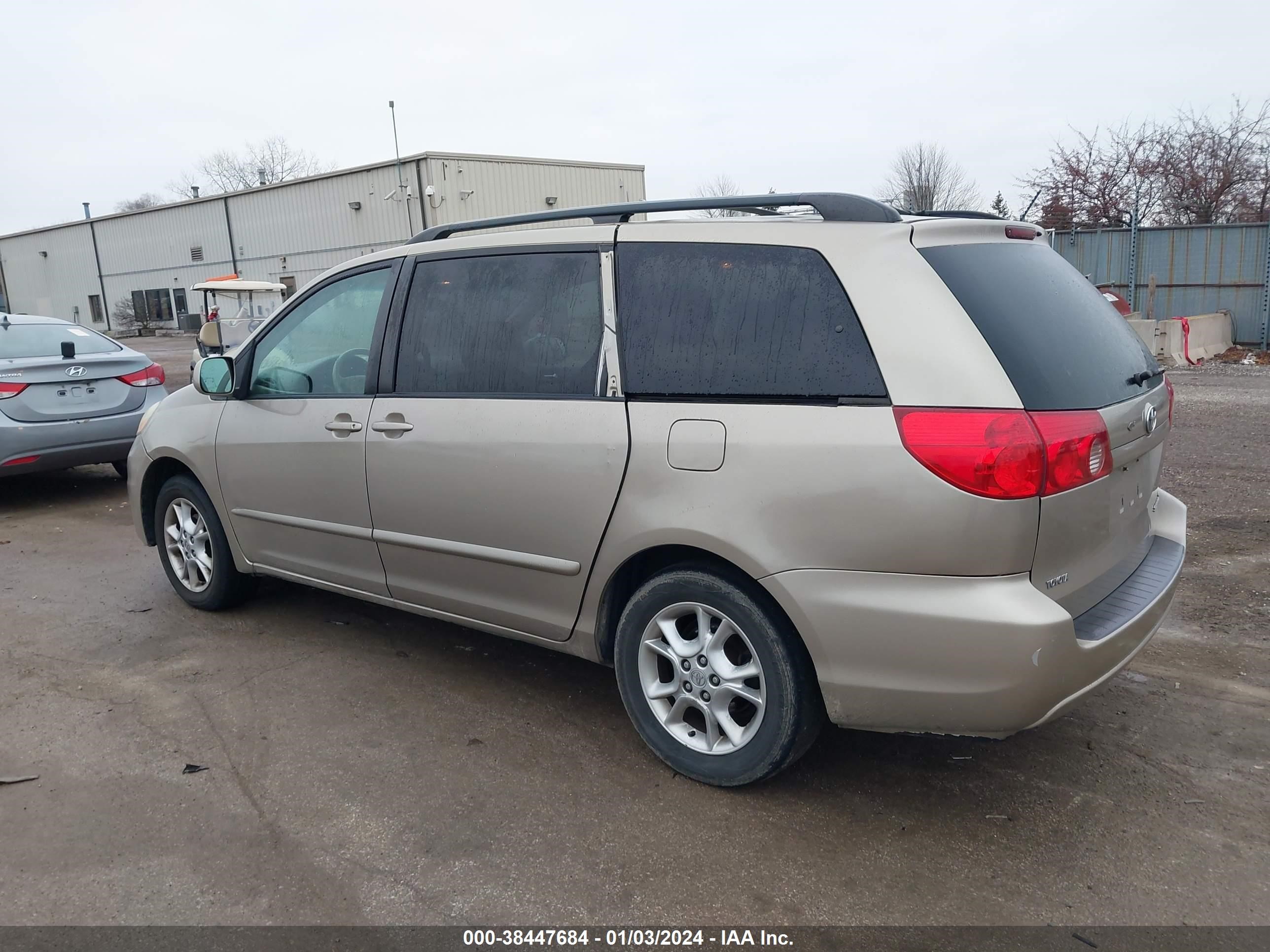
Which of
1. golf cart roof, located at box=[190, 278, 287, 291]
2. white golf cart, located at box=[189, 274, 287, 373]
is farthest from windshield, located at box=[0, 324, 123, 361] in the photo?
golf cart roof, located at box=[190, 278, 287, 291]

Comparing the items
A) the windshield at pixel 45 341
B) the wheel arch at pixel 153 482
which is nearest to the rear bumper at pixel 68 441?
the windshield at pixel 45 341

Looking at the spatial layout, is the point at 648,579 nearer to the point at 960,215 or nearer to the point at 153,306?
the point at 960,215

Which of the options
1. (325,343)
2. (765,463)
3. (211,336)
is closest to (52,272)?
(211,336)

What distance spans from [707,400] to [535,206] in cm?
2558

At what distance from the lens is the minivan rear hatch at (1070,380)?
2.64 meters

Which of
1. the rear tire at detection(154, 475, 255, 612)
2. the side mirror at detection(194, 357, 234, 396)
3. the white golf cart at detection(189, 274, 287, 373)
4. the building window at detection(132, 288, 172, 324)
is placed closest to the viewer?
the side mirror at detection(194, 357, 234, 396)

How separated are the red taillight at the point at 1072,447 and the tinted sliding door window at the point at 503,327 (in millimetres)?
1442

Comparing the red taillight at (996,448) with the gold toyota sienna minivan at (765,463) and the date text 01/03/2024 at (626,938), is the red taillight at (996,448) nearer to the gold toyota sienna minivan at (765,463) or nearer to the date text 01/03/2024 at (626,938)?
the gold toyota sienna minivan at (765,463)

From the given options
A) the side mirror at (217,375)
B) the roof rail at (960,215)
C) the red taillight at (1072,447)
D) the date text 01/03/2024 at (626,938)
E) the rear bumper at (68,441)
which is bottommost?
the date text 01/03/2024 at (626,938)

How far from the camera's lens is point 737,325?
3.00 meters

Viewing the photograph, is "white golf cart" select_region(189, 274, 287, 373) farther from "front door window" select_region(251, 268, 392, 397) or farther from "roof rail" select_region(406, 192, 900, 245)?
"roof rail" select_region(406, 192, 900, 245)

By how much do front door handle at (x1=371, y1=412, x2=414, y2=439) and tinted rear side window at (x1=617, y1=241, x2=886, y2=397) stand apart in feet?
3.38

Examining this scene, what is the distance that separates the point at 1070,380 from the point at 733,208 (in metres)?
1.22

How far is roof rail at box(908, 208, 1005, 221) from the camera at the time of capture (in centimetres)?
313
